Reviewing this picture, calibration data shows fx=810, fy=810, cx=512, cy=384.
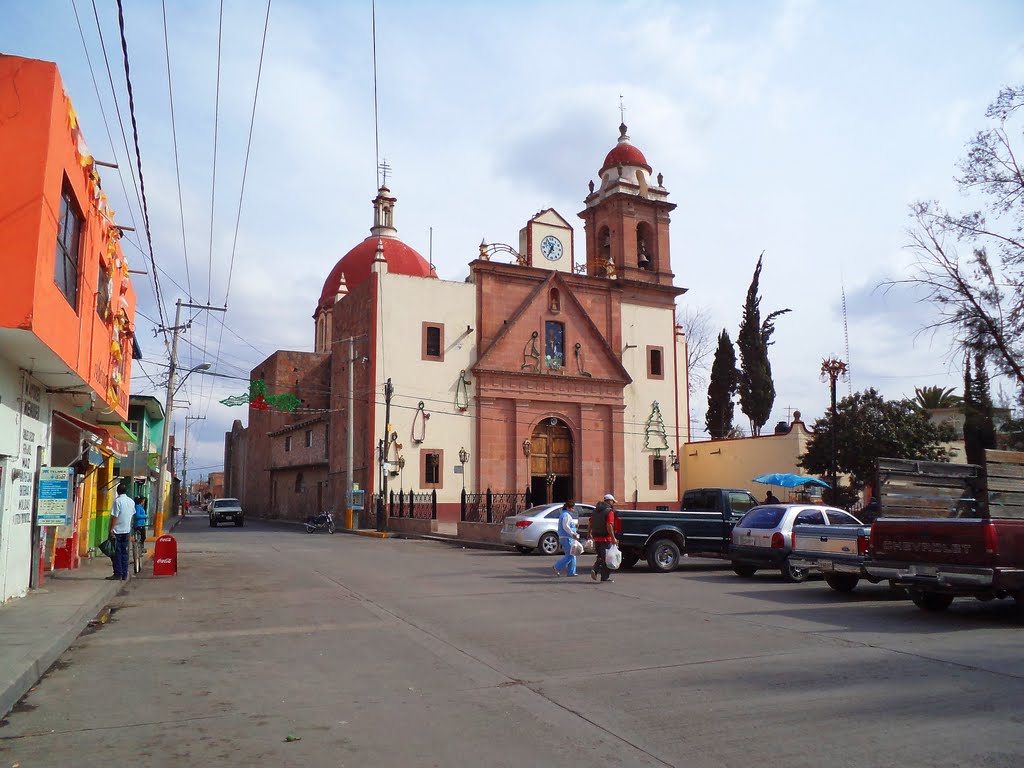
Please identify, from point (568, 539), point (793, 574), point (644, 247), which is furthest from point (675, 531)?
point (644, 247)

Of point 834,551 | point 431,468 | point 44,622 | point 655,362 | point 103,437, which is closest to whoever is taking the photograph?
point 44,622

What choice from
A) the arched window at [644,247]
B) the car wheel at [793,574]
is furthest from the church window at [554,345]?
the car wheel at [793,574]

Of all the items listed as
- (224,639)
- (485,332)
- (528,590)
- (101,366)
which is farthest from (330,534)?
(224,639)

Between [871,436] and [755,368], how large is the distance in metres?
15.0

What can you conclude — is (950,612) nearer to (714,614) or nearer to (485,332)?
(714,614)

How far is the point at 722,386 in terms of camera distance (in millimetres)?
51938

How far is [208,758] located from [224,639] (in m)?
4.73

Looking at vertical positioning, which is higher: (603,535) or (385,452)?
(385,452)

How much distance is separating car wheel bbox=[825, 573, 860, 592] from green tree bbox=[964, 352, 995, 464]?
14.2 ft

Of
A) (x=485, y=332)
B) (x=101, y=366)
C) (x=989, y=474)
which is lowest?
(x=989, y=474)

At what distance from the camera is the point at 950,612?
11984 mm

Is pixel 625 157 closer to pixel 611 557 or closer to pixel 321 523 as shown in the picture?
pixel 321 523

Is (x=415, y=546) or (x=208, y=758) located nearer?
(x=208, y=758)

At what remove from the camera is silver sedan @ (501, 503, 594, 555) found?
22.9 m
